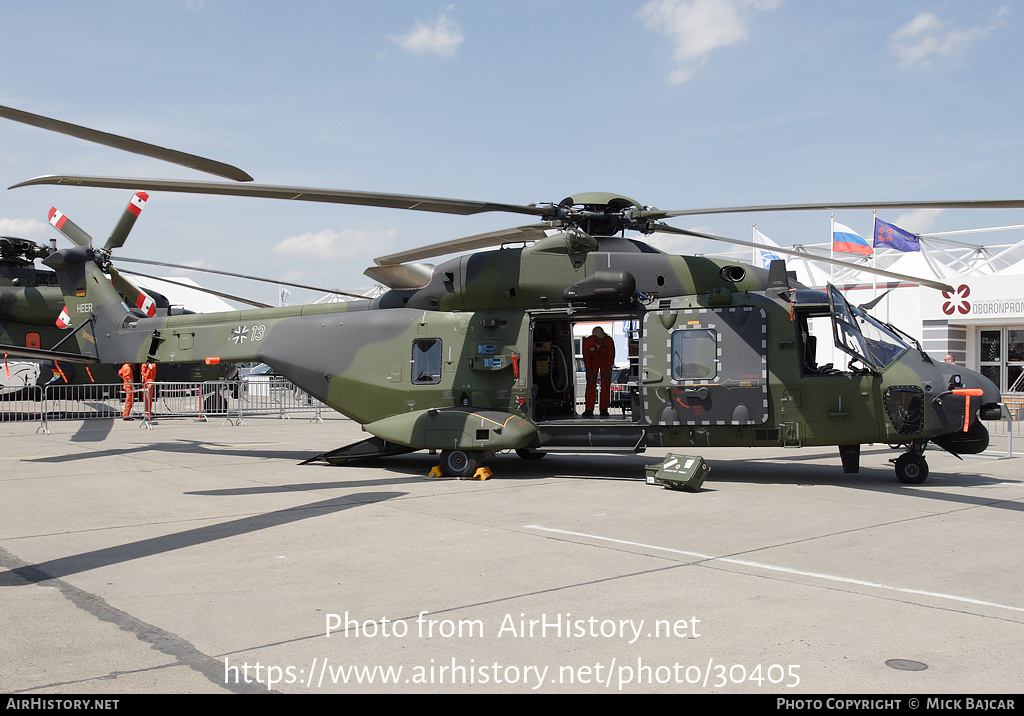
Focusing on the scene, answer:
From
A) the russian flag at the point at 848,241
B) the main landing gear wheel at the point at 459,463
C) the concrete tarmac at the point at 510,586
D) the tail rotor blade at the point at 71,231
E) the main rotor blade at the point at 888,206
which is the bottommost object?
the concrete tarmac at the point at 510,586

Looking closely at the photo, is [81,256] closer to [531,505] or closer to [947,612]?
[531,505]

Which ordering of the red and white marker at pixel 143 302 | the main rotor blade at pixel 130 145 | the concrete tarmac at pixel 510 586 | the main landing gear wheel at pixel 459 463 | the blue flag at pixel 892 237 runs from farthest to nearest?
Answer: the blue flag at pixel 892 237, the red and white marker at pixel 143 302, the main landing gear wheel at pixel 459 463, the main rotor blade at pixel 130 145, the concrete tarmac at pixel 510 586

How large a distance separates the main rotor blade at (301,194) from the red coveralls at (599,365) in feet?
8.25

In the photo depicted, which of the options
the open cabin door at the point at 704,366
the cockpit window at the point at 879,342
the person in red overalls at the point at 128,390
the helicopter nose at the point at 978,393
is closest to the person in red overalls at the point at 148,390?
the person in red overalls at the point at 128,390

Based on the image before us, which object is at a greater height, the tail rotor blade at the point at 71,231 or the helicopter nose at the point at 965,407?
the tail rotor blade at the point at 71,231

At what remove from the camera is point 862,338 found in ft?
33.7

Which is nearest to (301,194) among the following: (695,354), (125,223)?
(695,354)

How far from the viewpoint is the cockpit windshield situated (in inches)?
399

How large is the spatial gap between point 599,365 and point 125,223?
1413cm

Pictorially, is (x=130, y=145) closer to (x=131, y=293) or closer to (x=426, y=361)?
(x=426, y=361)

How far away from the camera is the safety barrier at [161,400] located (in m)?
22.8

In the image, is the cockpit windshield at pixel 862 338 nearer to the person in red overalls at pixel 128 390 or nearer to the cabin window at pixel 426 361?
the cabin window at pixel 426 361

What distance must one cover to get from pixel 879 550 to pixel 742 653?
10.0 feet

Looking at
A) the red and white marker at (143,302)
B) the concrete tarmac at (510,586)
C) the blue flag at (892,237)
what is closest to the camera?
the concrete tarmac at (510,586)
